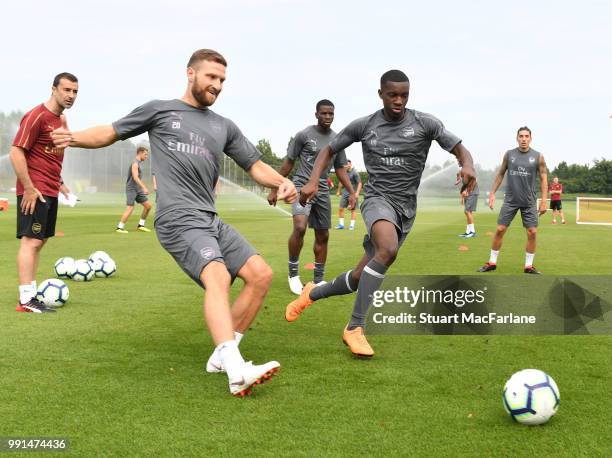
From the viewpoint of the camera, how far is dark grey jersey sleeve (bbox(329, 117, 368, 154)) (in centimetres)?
612

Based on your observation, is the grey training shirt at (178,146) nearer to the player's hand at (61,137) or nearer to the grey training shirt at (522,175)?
the player's hand at (61,137)

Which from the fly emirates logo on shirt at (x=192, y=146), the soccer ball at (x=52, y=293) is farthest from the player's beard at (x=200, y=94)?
the soccer ball at (x=52, y=293)

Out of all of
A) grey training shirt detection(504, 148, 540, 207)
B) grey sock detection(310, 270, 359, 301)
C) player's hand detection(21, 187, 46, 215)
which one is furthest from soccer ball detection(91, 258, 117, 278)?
grey training shirt detection(504, 148, 540, 207)

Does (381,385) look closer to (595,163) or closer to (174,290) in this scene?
(174,290)

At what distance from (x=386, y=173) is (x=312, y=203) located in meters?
3.00

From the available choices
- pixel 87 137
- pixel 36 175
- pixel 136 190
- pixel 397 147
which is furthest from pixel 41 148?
pixel 136 190

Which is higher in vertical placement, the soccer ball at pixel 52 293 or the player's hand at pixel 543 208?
the player's hand at pixel 543 208

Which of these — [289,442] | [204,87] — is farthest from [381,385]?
[204,87]

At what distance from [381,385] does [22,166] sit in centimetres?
427

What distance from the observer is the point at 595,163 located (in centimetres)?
10788

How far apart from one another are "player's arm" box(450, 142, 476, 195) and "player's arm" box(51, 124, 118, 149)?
287 cm

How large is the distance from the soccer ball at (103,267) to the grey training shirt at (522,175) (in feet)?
21.5

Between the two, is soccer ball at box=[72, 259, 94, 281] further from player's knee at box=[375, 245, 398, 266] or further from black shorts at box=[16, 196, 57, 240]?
player's knee at box=[375, 245, 398, 266]

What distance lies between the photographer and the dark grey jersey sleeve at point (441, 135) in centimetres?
595
